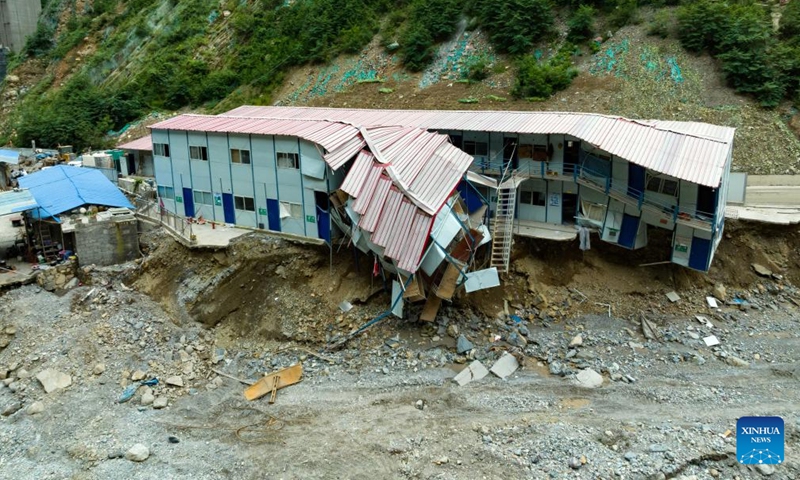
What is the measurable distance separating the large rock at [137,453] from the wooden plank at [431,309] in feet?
32.3

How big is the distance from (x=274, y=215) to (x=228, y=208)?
9.51ft

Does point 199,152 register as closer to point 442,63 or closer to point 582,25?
point 442,63

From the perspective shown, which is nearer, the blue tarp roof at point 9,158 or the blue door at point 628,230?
the blue door at point 628,230

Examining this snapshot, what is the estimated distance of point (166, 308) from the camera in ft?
80.3

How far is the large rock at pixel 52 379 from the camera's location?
2033 cm

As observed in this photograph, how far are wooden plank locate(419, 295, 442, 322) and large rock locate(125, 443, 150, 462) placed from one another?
32.3ft

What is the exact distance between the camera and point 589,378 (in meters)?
19.7

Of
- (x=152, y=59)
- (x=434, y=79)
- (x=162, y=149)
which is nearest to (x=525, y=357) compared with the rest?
(x=162, y=149)

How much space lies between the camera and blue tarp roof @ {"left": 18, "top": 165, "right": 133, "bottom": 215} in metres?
28.6

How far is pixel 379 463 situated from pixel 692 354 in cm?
1165

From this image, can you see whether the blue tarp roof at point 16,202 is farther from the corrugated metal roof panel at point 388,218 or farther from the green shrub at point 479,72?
the green shrub at point 479,72

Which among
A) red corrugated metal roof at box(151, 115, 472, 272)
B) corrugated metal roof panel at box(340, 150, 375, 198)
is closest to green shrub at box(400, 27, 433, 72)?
red corrugated metal roof at box(151, 115, 472, 272)

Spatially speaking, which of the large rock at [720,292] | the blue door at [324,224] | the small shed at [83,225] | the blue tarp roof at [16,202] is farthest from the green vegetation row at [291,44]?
the blue tarp roof at [16,202]

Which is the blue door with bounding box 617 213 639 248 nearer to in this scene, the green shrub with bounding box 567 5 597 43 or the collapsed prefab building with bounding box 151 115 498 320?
the collapsed prefab building with bounding box 151 115 498 320
